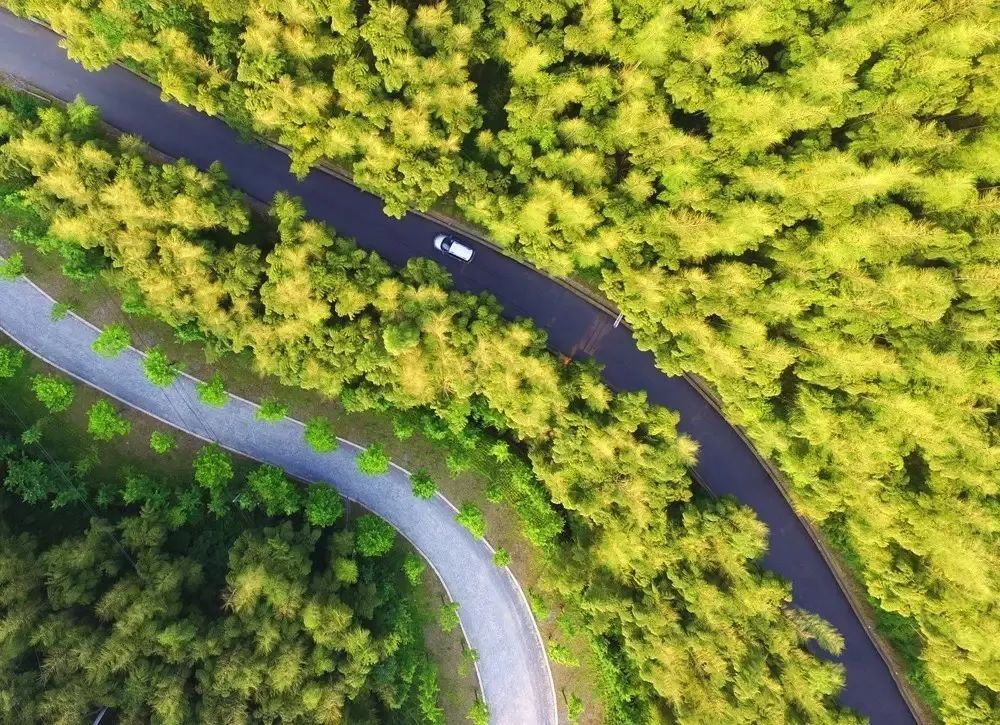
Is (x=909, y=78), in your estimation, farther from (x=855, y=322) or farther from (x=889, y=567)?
(x=889, y=567)

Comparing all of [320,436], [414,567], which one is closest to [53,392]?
[320,436]

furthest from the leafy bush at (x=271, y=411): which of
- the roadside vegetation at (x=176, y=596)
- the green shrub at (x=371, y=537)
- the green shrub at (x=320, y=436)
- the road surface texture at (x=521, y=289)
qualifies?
the road surface texture at (x=521, y=289)

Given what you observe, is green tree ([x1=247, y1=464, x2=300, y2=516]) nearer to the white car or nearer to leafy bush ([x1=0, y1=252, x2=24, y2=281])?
the white car

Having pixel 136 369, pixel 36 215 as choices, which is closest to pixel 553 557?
pixel 136 369

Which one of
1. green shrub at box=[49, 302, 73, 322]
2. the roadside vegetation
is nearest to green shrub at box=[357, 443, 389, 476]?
the roadside vegetation

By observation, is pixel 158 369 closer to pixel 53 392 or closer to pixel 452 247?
pixel 53 392

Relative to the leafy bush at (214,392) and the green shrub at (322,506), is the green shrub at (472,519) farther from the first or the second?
the leafy bush at (214,392)
